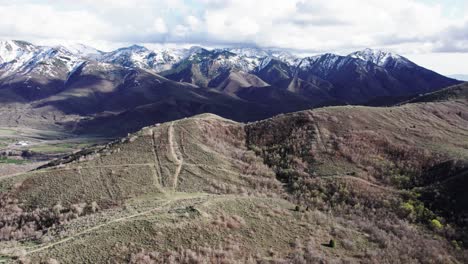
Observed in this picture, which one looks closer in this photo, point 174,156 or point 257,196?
point 257,196

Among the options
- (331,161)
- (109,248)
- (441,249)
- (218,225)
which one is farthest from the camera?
(331,161)

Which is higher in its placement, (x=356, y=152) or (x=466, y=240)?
(x=356, y=152)

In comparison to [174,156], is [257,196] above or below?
below

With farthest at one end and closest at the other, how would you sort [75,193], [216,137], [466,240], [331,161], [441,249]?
[216,137] < [331,161] < [75,193] < [466,240] < [441,249]

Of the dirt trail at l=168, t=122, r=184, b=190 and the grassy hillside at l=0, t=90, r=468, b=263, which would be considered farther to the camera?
the dirt trail at l=168, t=122, r=184, b=190

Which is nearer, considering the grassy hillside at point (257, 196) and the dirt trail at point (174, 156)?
the grassy hillside at point (257, 196)

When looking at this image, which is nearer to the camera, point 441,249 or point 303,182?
point 441,249

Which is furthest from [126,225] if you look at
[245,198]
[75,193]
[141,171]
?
[141,171]

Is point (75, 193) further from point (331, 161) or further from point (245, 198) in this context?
point (331, 161)
